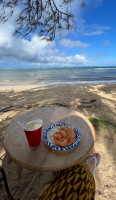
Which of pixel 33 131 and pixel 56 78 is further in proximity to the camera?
pixel 56 78

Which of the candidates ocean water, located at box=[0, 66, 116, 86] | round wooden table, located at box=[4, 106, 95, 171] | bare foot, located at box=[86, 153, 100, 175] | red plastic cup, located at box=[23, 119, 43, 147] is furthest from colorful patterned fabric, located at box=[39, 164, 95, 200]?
ocean water, located at box=[0, 66, 116, 86]

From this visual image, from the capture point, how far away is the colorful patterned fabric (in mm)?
762

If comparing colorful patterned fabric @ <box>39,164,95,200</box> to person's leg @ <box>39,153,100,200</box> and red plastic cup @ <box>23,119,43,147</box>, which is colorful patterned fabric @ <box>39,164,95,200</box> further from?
red plastic cup @ <box>23,119,43,147</box>

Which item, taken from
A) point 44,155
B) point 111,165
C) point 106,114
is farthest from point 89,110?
point 44,155

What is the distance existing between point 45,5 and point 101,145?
13.4 feet

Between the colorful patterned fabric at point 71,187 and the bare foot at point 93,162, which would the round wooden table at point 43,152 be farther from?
the bare foot at point 93,162

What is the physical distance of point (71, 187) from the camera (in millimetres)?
806

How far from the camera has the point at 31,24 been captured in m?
3.45

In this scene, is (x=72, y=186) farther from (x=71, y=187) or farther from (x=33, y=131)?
(x=33, y=131)

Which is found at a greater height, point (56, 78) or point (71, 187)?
point (71, 187)

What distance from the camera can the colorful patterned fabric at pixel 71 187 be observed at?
0.76 m

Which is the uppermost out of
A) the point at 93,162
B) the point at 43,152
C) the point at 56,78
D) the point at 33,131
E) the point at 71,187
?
the point at 33,131

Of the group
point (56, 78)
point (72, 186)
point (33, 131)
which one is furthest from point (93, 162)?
point (56, 78)

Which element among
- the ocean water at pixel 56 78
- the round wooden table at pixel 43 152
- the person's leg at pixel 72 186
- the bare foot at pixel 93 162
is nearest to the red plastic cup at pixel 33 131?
the round wooden table at pixel 43 152
